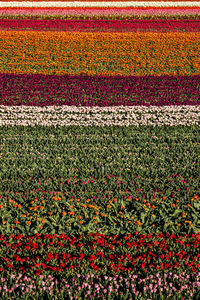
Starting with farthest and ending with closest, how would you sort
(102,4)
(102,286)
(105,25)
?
(102,4), (105,25), (102,286)

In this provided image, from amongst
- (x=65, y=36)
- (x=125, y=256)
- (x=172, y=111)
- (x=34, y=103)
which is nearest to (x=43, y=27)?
(x=65, y=36)

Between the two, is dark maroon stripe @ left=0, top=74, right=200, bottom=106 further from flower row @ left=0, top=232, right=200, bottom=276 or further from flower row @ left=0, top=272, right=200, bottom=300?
→ flower row @ left=0, top=272, right=200, bottom=300

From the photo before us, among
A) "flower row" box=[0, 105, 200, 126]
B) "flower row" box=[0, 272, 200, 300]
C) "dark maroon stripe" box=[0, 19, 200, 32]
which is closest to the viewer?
"flower row" box=[0, 272, 200, 300]

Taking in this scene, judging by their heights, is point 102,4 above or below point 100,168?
above

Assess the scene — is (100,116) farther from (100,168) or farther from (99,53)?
(99,53)

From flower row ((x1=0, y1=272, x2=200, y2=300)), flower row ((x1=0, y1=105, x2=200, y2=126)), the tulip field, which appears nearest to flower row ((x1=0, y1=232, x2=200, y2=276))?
the tulip field

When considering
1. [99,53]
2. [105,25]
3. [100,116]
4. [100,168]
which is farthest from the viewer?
[105,25]

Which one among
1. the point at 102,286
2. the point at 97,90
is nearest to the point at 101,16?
the point at 97,90

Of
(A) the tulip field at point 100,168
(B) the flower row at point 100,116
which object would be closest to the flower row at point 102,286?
(A) the tulip field at point 100,168
